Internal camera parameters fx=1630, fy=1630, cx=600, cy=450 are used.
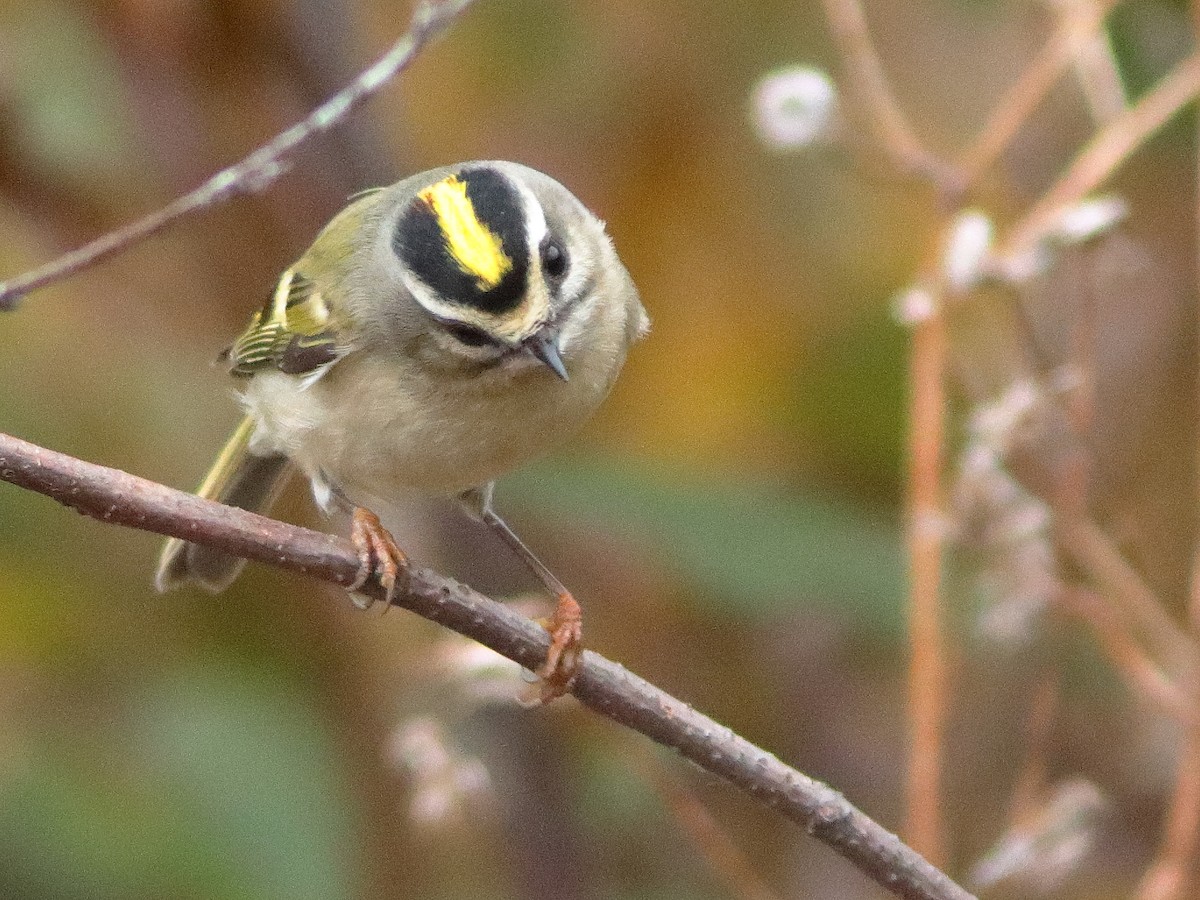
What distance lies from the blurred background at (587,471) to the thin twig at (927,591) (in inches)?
14.9

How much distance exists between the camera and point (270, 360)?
101 inches

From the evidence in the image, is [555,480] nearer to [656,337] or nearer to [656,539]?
[656,539]

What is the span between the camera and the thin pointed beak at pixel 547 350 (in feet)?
6.64

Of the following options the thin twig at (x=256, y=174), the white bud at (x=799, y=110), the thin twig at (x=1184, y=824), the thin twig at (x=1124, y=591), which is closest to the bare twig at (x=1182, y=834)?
the thin twig at (x=1184, y=824)

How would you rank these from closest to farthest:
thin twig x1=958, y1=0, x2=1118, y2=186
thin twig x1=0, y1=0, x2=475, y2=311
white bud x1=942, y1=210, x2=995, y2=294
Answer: thin twig x1=0, y1=0, x2=475, y2=311 → white bud x1=942, y1=210, x2=995, y2=294 → thin twig x1=958, y1=0, x2=1118, y2=186

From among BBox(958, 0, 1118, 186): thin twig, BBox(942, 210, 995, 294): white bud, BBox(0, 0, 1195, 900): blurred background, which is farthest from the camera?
BBox(0, 0, 1195, 900): blurred background

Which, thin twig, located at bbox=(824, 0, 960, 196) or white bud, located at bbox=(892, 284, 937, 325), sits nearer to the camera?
white bud, located at bbox=(892, 284, 937, 325)

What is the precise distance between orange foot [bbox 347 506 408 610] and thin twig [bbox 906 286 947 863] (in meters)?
0.72

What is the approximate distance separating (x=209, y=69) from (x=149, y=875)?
1.57 m

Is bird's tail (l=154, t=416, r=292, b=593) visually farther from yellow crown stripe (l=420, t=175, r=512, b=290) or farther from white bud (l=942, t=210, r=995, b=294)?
white bud (l=942, t=210, r=995, b=294)

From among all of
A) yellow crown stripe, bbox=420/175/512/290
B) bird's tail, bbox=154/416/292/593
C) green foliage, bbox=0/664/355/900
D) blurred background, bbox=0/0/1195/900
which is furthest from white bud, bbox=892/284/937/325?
green foliage, bbox=0/664/355/900

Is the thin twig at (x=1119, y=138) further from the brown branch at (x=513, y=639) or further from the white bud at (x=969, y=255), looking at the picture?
the brown branch at (x=513, y=639)

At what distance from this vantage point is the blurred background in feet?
9.81

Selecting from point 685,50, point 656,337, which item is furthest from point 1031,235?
point 685,50
